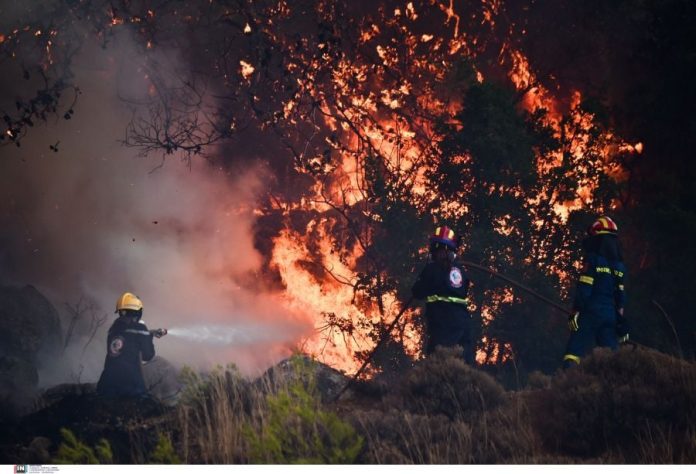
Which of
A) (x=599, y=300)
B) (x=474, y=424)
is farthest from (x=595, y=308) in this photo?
(x=474, y=424)

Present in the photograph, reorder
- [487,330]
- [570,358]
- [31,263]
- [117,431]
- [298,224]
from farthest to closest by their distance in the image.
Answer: [31,263]
[298,224]
[487,330]
[570,358]
[117,431]

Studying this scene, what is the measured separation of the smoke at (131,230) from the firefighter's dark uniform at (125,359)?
9.22 meters

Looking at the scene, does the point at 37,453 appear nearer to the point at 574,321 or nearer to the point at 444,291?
the point at 444,291

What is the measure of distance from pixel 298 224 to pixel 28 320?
614 centimetres

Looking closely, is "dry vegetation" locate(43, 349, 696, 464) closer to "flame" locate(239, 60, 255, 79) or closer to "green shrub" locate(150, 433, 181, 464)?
"green shrub" locate(150, 433, 181, 464)

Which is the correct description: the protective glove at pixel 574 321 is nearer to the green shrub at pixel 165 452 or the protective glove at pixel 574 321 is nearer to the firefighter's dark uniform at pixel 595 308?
the firefighter's dark uniform at pixel 595 308

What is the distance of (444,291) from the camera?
958 centimetres

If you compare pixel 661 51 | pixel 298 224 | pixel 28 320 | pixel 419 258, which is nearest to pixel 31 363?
pixel 28 320

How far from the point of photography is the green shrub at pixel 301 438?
636cm

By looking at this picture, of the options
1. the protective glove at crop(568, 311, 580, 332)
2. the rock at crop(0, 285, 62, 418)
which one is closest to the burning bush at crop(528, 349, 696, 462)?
the protective glove at crop(568, 311, 580, 332)

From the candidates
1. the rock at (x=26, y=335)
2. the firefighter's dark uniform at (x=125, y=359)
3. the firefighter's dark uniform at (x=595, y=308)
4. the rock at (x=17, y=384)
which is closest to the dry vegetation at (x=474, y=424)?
the firefighter's dark uniform at (x=595, y=308)

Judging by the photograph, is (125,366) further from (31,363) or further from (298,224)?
(298,224)

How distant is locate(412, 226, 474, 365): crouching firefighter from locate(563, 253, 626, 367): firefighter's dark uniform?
4.36 feet

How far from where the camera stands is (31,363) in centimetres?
1602
